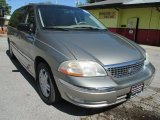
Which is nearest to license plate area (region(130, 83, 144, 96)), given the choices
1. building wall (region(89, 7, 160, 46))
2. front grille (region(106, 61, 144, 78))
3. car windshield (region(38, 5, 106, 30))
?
front grille (region(106, 61, 144, 78))

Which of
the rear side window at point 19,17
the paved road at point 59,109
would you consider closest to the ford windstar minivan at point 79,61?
the paved road at point 59,109

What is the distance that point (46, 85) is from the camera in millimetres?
3959

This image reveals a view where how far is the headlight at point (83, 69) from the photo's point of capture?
318cm

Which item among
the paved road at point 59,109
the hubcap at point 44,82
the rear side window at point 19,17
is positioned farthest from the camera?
the rear side window at point 19,17

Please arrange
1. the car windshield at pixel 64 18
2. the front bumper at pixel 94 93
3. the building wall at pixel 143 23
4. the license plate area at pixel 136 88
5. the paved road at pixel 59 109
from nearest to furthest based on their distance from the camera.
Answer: the front bumper at pixel 94 93 → the license plate area at pixel 136 88 → the paved road at pixel 59 109 → the car windshield at pixel 64 18 → the building wall at pixel 143 23


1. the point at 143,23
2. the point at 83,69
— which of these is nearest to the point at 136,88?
the point at 83,69

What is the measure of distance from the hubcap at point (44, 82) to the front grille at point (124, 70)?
3.51ft

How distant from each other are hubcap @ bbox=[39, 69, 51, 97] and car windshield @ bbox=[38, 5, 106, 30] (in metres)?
0.87

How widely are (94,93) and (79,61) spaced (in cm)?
49

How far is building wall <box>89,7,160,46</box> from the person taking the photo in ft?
56.7

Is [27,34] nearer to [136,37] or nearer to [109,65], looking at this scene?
[109,65]

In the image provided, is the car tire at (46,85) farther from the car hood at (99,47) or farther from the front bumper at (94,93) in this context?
the car hood at (99,47)

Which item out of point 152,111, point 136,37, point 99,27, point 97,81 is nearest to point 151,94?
point 152,111

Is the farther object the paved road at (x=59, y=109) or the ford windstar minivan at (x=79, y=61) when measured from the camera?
the paved road at (x=59, y=109)
